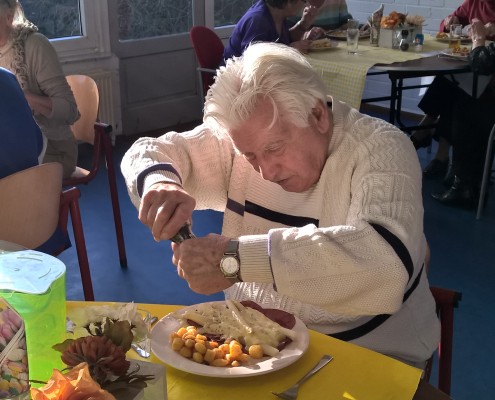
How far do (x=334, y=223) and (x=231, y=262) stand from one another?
1.26 ft

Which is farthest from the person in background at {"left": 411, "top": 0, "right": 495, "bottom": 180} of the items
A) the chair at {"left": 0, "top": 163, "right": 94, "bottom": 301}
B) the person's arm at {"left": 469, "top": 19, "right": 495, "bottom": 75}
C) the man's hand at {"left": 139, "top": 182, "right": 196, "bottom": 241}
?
the man's hand at {"left": 139, "top": 182, "right": 196, "bottom": 241}

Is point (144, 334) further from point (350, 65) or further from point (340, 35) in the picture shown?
point (340, 35)

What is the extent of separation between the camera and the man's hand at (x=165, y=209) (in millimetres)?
1357

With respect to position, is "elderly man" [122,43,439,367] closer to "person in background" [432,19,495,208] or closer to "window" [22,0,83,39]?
"person in background" [432,19,495,208]

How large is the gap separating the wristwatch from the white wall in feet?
14.8

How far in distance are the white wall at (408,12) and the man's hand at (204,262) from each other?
178 inches

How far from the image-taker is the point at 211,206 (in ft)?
6.04

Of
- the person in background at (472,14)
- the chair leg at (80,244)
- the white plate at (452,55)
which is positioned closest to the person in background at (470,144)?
the white plate at (452,55)

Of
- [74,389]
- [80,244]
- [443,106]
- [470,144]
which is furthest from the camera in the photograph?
[443,106]

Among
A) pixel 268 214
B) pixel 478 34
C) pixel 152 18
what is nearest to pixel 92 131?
pixel 268 214

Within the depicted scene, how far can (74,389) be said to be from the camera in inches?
32.1

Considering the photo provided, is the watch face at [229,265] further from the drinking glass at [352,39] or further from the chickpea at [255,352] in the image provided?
the drinking glass at [352,39]

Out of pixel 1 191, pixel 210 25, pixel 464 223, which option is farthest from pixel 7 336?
pixel 210 25

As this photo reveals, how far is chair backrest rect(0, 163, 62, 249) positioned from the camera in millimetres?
2121
